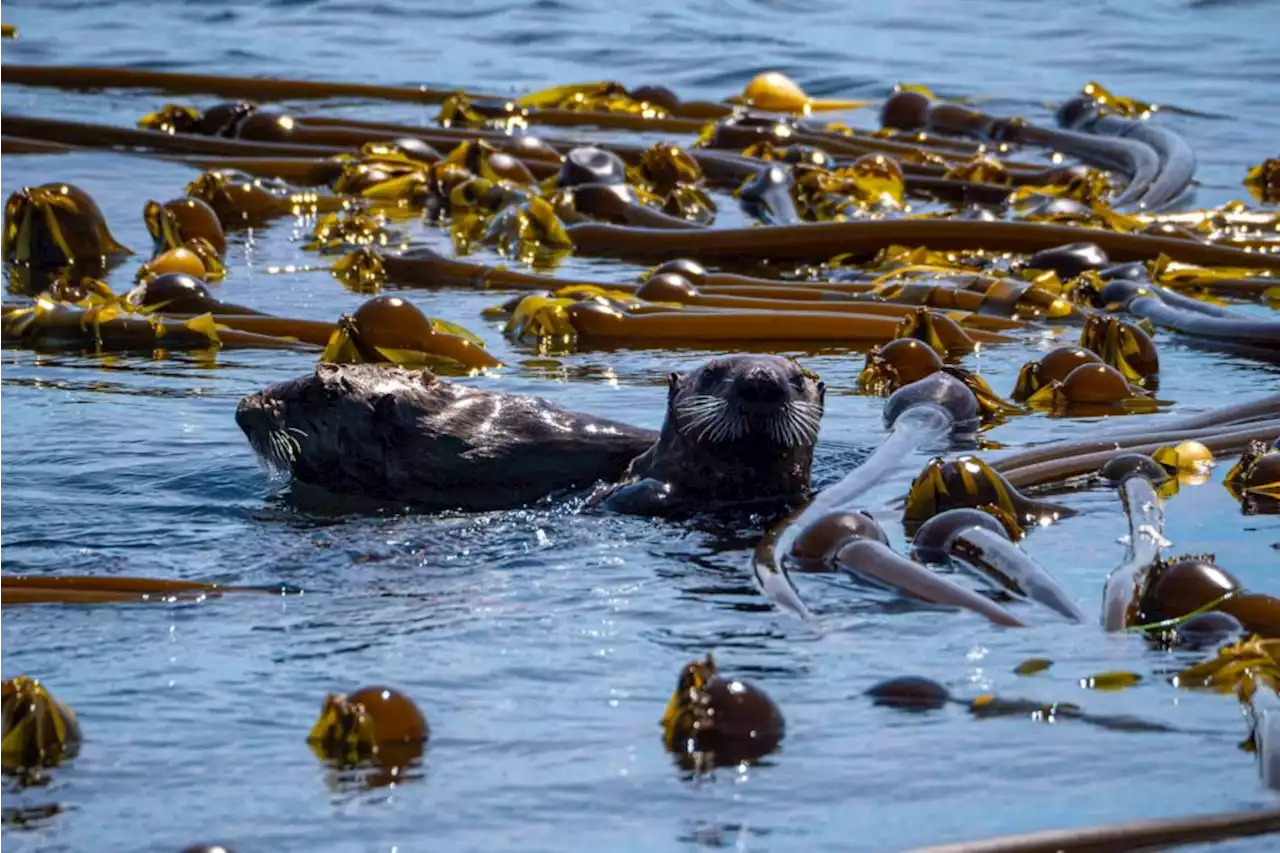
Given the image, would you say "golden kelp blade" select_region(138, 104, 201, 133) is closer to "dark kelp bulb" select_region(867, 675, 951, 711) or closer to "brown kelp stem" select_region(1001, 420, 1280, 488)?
"brown kelp stem" select_region(1001, 420, 1280, 488)

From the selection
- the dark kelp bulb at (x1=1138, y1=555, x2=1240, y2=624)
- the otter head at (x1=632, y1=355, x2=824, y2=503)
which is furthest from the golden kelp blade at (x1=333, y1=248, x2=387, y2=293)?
the dark kelp bulb at (x1=1138, y1=555, x2=1240, y2=624)

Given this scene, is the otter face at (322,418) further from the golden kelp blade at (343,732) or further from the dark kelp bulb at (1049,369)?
the golden kelp blade at (343,732)

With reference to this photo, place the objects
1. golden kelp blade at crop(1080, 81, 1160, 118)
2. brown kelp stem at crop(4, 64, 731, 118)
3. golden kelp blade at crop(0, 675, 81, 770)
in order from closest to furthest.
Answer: golden kelp blade at crop(0, 675, 81, 770), golden kelp blade at crop(1080, 81, 1160, 118), brown kelp stem at crop(4, 64, 731, 118)

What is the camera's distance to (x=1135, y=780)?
3.48m

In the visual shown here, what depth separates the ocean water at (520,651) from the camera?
339 centimetres

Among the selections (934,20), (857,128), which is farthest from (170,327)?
(934,20)

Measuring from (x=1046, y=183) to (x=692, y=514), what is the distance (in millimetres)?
6068

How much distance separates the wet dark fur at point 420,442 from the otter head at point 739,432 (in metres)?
0.23

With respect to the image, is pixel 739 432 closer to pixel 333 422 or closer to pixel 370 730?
pixel 333 422

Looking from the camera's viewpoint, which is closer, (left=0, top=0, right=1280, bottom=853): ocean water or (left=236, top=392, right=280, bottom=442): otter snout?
(left=0, top=0, right=1280, bottom=853): ocean water

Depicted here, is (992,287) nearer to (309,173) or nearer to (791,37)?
(309,173)

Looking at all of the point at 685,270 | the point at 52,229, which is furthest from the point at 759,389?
the point at 52,229

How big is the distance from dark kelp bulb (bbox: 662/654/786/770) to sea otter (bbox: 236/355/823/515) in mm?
Result: 1757

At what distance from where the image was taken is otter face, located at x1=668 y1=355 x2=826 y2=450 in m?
5.37
